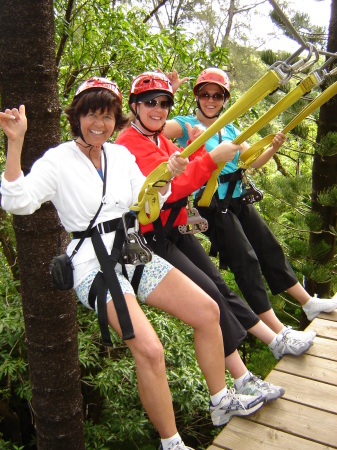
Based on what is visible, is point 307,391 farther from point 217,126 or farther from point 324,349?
point 217,126

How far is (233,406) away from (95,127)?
138cm

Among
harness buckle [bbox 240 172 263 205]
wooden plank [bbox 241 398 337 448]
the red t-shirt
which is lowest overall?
wooden plank [bbox 241 398 337 448]

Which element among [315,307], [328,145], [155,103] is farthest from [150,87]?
[328,145]

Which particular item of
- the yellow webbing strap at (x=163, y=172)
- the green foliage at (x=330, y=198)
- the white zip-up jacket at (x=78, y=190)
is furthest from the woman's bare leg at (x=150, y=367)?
the green foliage at (x=330, y=198)

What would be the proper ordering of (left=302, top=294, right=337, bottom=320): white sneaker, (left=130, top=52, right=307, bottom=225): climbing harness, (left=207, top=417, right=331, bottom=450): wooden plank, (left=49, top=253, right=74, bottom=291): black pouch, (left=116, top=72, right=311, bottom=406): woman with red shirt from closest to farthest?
(left=130, top=52, right=307, bottom=225): climbing harness, (left=49, top=253, right=74, bottom=291): black pouch, (left=207, top=417, right=331, bottom=450): wooden plank, (left=116, top=72, right=311, bottom=406): woman with red shirt, (left=302, top=294, right=337, bottom=320): white sneaker

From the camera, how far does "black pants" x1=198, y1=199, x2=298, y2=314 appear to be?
2832mm

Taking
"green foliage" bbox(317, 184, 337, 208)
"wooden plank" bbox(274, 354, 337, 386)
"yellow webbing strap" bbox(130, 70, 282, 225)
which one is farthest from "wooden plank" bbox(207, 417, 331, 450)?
"green foliage" bbox(317, 184, 337, 208)

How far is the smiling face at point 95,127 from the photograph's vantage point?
210 cm

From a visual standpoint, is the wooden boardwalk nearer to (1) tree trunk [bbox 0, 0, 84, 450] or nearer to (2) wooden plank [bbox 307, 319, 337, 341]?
(2) wooden plank [bbox 307, 319, 337, 341]

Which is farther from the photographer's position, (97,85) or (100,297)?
(97,85)

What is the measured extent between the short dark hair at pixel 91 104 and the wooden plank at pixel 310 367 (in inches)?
63.3

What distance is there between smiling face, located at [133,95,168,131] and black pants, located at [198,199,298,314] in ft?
2.21

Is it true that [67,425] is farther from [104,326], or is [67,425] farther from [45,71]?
[45,71]

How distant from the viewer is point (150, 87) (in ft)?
7.80
